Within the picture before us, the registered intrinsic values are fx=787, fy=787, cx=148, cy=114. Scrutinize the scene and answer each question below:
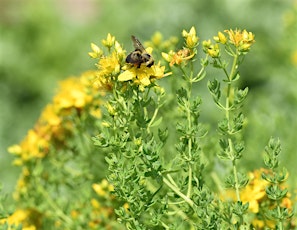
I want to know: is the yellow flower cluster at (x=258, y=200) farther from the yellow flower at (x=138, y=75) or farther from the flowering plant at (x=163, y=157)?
the yellow flower at (x=138, y=75)

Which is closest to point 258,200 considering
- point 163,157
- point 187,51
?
point 163,157

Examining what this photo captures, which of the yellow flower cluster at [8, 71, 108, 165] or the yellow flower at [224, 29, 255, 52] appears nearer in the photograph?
the yellow flower at [224, 29, 255, 52]

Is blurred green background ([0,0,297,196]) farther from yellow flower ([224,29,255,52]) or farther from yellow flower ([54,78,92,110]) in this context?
yellow flower ([224,29,255,52])

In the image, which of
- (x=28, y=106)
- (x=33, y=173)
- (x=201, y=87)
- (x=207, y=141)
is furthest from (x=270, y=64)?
(x=33, y=173)

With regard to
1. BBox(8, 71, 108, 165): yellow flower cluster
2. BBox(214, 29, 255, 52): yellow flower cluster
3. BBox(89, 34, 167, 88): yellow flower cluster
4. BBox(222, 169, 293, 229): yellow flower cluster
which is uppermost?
BBox(8, 71, 108, 165): yellow flower cluster

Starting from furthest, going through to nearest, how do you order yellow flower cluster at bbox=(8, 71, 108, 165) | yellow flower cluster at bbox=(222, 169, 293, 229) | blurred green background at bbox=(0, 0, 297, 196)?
blurred green background at bbox=(0, 0, 297, 196), yellow flower cluster at bbox=(8, 71, 108, 165), yellow flower cluster at bbox=(222, 169, 293, 229)

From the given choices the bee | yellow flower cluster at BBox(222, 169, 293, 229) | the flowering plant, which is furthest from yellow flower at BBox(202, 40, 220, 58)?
yellow flower cluster at BBox(222, 169, 293, 229)
